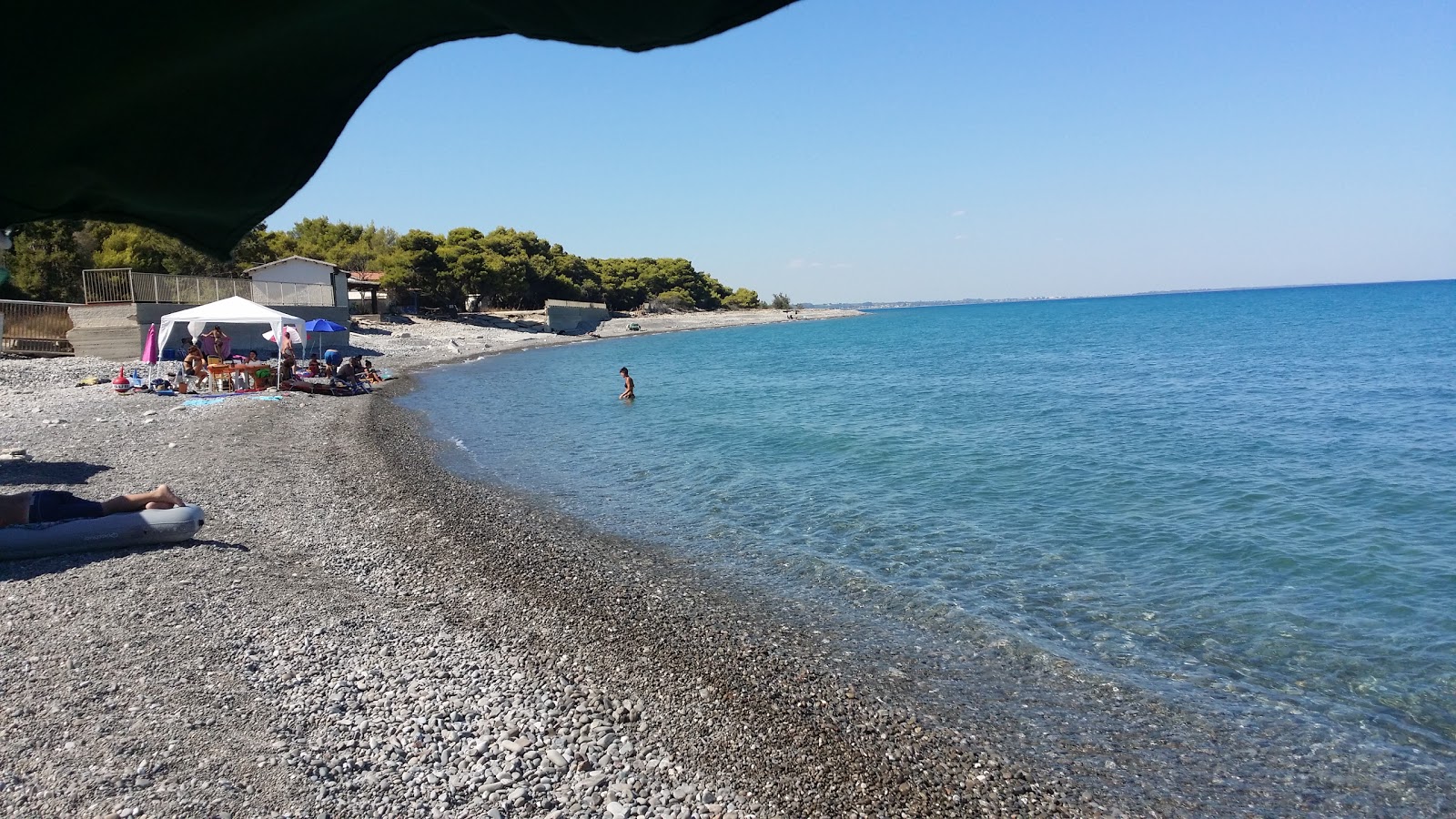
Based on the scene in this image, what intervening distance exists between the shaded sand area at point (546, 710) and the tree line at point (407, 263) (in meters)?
6.08

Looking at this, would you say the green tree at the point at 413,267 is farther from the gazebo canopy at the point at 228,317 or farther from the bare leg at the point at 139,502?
the bare leg at the point at 139,502

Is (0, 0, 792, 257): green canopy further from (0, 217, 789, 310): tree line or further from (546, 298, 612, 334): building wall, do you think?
(546, 298, 612, 334): building wall

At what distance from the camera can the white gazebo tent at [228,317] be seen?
76.9 feet

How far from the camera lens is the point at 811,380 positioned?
4053 cm

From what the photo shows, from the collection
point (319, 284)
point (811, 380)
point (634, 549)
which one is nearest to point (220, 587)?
point (634, 549)

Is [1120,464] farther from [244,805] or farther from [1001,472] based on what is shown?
[244,805]

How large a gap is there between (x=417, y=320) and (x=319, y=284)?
18.0 m

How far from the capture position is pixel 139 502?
368 inches

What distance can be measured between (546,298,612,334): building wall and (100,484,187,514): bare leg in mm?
63767

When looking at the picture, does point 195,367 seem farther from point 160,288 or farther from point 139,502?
point 139,502

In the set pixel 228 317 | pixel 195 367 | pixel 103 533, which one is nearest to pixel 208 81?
pixel 103 533

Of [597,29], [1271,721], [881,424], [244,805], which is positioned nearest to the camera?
[597,29]

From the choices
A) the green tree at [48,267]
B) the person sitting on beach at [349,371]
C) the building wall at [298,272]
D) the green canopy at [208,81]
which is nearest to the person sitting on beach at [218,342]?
the person sitting on beach at [349,371]

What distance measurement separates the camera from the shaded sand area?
5.60m
